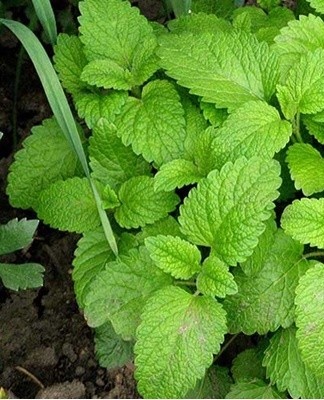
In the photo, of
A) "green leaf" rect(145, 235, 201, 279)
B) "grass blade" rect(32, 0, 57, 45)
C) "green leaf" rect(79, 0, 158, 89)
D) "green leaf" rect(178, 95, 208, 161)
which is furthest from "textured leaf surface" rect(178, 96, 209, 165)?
"grass blade" rect(32, 0, 57, 45)

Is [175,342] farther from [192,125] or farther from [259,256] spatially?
[192,125]

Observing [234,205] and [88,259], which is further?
[88,259]

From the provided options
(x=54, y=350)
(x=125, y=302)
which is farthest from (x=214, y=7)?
(x=54, y=350)

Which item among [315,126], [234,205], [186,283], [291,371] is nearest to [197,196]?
[234,205]

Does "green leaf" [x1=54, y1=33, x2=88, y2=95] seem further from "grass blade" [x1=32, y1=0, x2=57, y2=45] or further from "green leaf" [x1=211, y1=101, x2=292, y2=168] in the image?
"green leaf" [x1=211, y1=101, x2=292, y2=168]

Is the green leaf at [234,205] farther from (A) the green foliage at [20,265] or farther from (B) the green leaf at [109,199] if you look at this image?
(A) the green foliage at [20,265]

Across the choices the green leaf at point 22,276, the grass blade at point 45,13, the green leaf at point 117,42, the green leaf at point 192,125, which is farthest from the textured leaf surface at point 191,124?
the green leaf at point 22,276
